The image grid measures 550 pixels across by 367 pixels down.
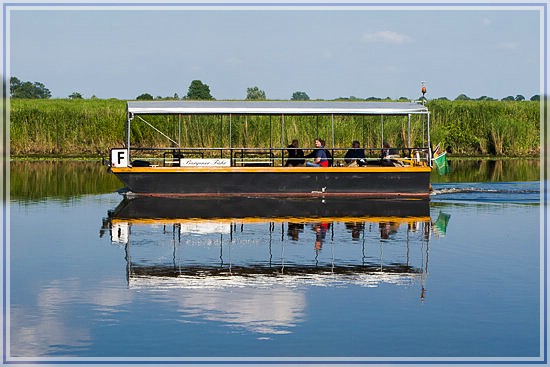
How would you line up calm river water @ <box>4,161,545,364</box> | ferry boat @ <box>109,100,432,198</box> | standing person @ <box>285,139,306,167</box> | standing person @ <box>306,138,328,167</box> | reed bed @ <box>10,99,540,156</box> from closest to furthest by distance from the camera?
calm river water @ <box>4,161,545,364</box> < ferry boat @ <box>109,100,432,198</box> < standing person @ <box>306,138,328,167</box> < standing person @ <box>285,139,306,167</box> < reed bed @ <box>10,99,540,156</box>

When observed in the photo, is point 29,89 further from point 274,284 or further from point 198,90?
point 274,284

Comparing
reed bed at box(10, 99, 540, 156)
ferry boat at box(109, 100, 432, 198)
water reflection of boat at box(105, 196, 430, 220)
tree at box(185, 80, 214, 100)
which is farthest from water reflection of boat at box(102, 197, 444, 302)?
tree at box(185, 80, 214, 100)

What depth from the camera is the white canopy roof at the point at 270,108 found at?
28.8 metres

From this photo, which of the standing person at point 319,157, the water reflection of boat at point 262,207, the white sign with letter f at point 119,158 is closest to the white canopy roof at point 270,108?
the standing person at point 319,157

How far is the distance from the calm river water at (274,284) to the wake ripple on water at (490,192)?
8.70 ft

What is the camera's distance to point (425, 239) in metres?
19.8

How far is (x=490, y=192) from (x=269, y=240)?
12.4 metres

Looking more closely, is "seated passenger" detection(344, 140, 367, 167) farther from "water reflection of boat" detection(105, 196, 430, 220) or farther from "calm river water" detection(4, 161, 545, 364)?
"calm river water" detection(4, 161, 545, 364)

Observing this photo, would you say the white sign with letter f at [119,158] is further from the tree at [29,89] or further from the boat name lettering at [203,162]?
the tree at [29,89]

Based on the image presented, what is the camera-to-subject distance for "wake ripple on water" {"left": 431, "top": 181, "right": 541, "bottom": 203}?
95.0 ft

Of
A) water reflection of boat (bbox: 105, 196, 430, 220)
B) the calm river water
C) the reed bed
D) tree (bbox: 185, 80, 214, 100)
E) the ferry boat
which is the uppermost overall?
tree (bbox: 185, 80, 214, 100)

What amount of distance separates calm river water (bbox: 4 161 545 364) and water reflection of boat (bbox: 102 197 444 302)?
47mm
